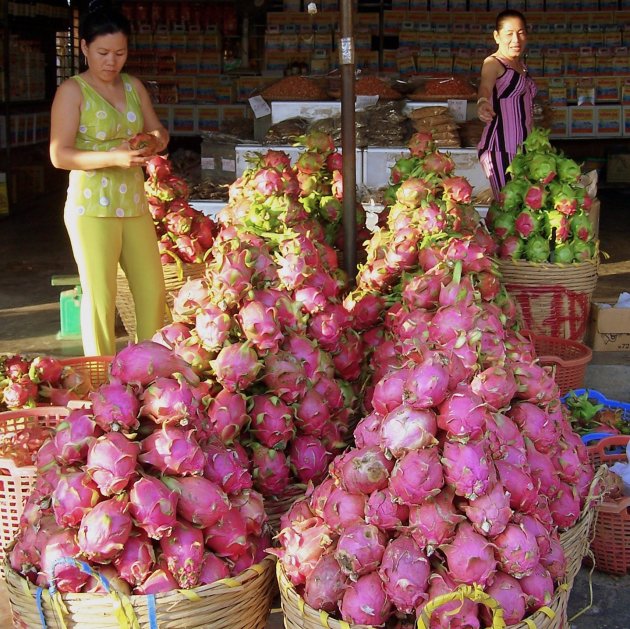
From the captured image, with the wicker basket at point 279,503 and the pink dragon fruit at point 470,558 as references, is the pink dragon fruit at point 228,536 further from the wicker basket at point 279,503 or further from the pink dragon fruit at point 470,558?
the pink dragon fruit at point 470,558

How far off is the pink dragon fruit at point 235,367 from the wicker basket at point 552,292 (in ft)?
6.04

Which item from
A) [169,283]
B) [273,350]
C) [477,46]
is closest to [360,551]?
[273,350]

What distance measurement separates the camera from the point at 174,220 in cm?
396

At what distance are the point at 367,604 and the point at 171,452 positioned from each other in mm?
468

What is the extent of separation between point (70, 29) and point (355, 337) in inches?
389

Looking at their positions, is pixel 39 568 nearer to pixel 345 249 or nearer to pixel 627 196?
pixel 345 249

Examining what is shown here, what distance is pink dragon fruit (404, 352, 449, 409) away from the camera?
1.61 meters

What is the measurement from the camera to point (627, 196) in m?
9.82

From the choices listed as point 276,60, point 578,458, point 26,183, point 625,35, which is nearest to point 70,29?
point 26,183

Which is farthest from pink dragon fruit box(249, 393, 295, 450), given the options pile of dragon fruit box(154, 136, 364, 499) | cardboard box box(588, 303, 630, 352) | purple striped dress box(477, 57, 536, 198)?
purple striped dress box(477, 57, 536, 198)

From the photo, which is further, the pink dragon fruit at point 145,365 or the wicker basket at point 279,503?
the wicker basket at point 279,503

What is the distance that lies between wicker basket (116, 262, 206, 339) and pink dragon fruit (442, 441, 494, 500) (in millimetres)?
2433

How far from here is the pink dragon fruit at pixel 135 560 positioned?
162 centimetres

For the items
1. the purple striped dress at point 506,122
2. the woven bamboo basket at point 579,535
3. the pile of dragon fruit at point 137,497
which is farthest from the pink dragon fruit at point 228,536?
the purple striped dress at point 506,122
